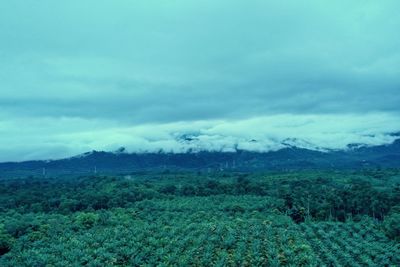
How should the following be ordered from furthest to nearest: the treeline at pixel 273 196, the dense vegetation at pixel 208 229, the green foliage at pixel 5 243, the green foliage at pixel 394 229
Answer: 1. the treeline at pixel 273 196
2. the green foliage at pixel 394 229
3. the green foliage at pixel 5 243
4. the dense vegetation at pixel 208 229

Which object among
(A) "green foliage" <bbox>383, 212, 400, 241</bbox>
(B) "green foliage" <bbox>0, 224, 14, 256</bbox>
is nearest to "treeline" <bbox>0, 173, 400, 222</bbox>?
(A) "green foliage" <bbox>383, 212, 400, 241</bbox>

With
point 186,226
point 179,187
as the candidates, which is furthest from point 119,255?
point 179,187

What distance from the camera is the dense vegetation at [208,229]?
3466 centimetres

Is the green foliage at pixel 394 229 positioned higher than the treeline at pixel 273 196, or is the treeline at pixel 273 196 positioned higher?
the treeline at pixel 273 196

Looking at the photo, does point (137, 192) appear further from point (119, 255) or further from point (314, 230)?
point (119, 255)

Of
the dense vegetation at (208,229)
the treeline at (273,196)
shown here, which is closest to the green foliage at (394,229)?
the dense vegetation at (208,229)

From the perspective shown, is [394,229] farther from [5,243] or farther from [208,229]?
[5,243]

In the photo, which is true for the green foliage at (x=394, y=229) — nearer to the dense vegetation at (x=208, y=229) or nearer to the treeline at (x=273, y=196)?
the dense vegetation at (x=208, y=229)

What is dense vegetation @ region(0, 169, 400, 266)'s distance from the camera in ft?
114

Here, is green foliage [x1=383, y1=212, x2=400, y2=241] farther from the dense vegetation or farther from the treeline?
the treeline

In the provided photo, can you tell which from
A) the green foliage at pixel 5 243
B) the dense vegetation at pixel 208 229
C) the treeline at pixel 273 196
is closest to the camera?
the dense vegetation at pixel 208 229

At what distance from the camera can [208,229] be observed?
148 ft

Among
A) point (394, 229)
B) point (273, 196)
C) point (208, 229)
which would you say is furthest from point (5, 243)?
point (273, 196)

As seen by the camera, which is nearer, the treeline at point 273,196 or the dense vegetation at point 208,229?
the dense vegetation at point 208,229
